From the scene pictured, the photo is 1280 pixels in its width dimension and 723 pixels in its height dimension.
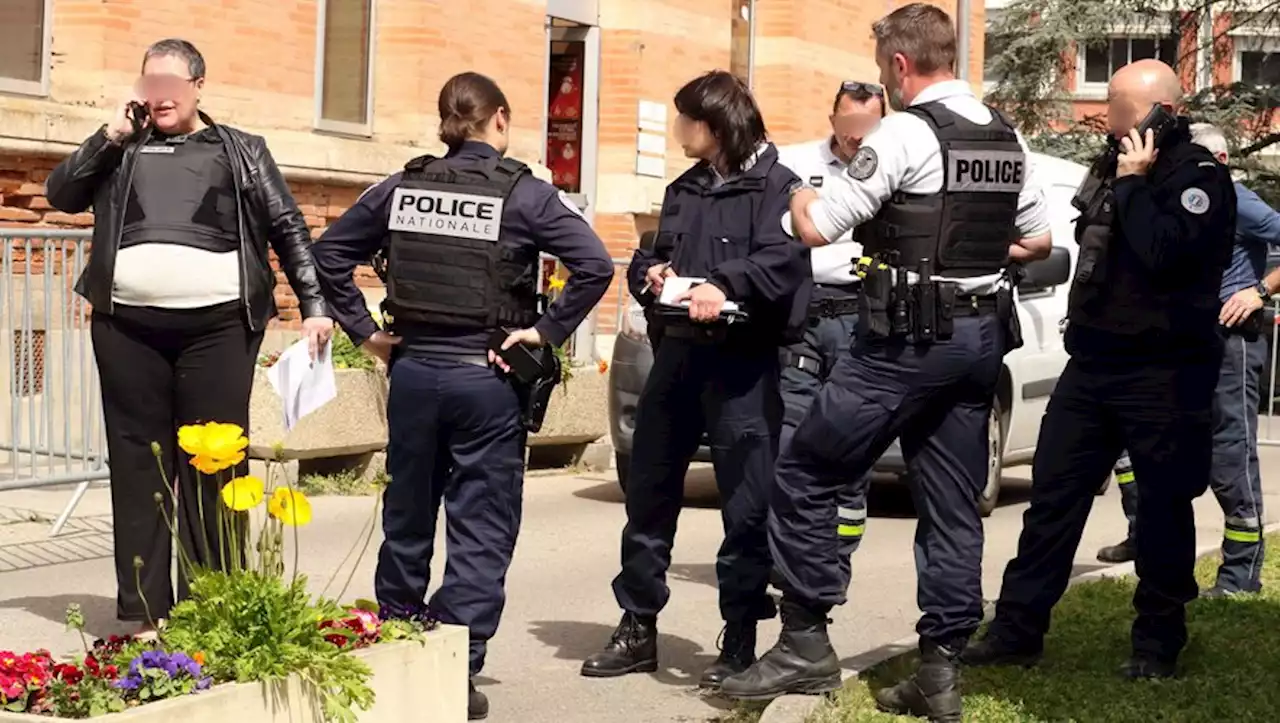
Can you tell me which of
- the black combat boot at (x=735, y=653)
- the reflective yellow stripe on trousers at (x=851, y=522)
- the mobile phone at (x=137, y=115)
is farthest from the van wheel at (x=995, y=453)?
the mobile phone at (x=137, y=115)

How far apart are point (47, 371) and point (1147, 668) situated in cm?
561

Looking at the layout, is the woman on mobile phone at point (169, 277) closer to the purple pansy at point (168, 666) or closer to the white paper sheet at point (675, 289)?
the white paper sheet at point (675, 289)

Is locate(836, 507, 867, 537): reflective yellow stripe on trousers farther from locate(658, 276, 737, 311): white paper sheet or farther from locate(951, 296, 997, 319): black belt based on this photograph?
locate(951, 296, 997, 319): black belt

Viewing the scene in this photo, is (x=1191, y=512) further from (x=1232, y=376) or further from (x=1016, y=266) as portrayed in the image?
(x=1232, y=376)

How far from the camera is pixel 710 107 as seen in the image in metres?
7.02

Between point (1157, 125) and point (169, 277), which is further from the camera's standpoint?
point (169, 277)

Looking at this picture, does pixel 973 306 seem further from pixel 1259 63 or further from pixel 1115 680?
pixel 1259 63

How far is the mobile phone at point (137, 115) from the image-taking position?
23.1 feet

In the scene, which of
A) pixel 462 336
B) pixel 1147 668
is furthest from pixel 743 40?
pixel 462 336

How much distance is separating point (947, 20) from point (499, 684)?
2643 millimetres

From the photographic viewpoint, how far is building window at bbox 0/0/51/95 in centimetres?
1349

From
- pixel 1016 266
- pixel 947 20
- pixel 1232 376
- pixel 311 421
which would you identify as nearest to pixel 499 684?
pixel 1016 266

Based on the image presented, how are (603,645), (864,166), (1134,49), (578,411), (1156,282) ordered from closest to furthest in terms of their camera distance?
(864,166)
(1156,282)
(603,645)
(578,411)
(1134,49)

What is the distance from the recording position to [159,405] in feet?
23.6
